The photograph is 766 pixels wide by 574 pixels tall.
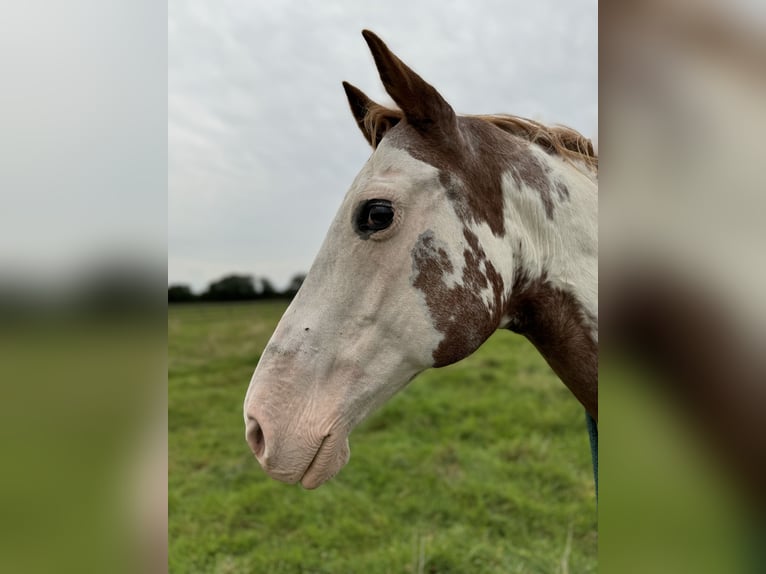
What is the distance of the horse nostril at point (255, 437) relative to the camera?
1.00 metres

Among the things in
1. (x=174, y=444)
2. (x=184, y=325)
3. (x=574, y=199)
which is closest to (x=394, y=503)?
(x=174, y=444)

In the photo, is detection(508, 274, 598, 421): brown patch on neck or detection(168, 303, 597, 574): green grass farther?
detection(168, 303, 597, 574): green grass

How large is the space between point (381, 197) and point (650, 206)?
0.78 meters

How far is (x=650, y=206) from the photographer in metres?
0.29

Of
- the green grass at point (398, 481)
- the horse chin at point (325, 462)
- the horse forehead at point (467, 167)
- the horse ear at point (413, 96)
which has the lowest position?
the green grass at point (398, 481)

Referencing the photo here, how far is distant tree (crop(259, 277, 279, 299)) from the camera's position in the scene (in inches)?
193

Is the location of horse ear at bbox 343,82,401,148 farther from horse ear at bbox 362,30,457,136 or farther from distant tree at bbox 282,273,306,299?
distant tree at bbox 282,273,306,299

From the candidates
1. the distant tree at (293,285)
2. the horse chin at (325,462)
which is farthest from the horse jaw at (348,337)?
the distant tree at (293,285)

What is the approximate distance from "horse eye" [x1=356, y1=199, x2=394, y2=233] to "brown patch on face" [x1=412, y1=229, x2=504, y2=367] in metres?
0.08

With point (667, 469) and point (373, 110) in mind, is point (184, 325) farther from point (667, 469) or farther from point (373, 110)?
point (667, 469)

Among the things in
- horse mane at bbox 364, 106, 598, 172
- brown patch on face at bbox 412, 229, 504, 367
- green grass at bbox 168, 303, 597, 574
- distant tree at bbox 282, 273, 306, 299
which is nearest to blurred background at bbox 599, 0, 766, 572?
brown patch on face at bbox 412, 229, 504, 367

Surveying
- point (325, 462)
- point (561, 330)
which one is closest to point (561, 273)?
point (561, 330)

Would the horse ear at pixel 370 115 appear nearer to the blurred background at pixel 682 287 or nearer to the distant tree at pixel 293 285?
the blurred background at pixel 682 287

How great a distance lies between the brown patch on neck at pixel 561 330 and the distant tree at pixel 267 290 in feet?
13.0
